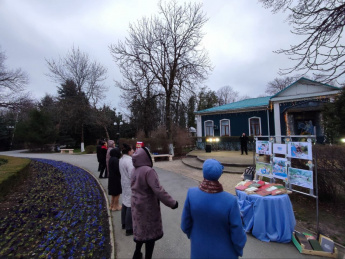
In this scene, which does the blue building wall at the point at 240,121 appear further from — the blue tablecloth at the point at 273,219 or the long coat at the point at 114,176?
the long coat at the point at 114,176

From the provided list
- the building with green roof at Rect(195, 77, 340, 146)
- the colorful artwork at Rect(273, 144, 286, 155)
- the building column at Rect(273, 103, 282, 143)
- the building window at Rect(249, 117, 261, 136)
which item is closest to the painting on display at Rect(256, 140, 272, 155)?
the colorful artwork at Rect(273, 144, 286, 155)

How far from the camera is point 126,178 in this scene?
12.4ft

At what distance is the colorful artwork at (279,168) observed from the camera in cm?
463

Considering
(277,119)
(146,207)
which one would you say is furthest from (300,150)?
(277,119)

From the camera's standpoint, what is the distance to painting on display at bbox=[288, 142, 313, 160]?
162 inches

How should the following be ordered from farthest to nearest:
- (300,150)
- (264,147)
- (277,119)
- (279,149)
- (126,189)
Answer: (277,119) < (264,147) < (279,149) < (300,150) < (126,189)

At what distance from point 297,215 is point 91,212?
4.89 meters

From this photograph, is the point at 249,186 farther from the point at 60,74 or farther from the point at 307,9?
the point at 60,74

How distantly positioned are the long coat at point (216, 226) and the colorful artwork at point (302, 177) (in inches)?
119

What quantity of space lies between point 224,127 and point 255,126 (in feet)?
10.7

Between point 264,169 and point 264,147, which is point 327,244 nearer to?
point 264,169

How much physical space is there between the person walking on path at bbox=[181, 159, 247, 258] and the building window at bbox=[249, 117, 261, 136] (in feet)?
61.5

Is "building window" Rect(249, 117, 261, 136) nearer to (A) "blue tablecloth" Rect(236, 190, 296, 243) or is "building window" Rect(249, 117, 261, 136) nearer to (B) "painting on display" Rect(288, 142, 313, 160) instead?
(B) "painting on display" Rect(288, 142, 313, 160)

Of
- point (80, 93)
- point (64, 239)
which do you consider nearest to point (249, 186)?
point (64, 239)
